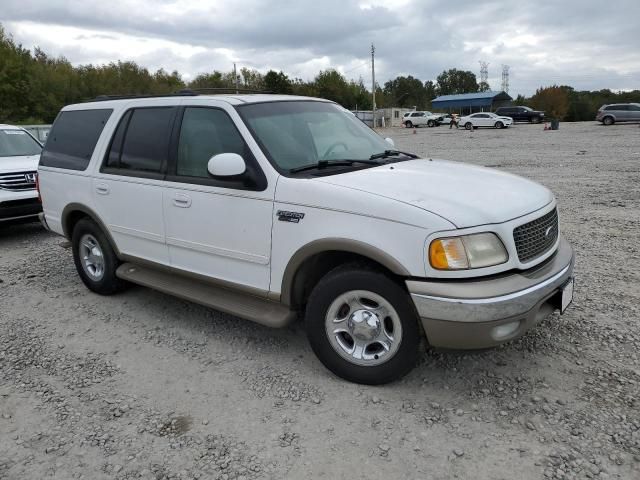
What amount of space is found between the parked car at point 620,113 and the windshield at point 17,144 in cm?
3857

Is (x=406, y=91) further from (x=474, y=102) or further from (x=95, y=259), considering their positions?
(x=95, y=259)

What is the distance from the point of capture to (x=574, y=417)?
301 centimetres

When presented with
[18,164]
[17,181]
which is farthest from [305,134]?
[18,164]

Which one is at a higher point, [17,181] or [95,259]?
[17,181]

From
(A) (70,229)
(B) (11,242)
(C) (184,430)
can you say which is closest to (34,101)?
(B) (11,242)

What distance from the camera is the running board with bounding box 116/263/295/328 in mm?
3662

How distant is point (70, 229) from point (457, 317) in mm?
4330

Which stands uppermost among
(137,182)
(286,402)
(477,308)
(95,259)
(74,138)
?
(74,138)

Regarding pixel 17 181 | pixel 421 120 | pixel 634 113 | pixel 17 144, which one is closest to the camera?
pixel 17 181

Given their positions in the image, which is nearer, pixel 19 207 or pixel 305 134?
pixel 305 134

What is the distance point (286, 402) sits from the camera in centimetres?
332

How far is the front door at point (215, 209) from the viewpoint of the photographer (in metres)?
3.66

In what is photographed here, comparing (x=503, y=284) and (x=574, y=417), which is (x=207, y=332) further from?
(x=574, y=417)

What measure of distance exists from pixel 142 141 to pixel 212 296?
5.08ft
